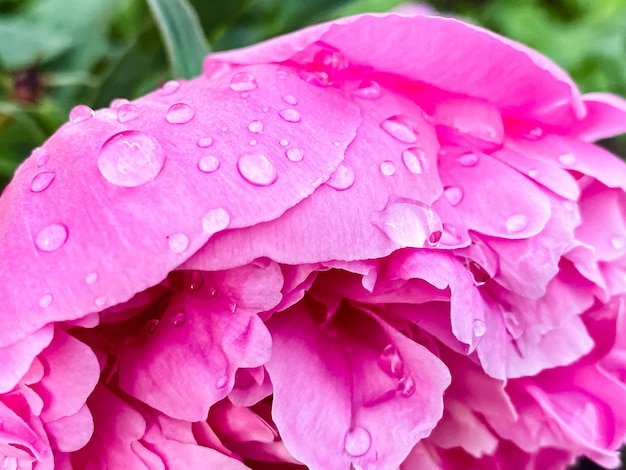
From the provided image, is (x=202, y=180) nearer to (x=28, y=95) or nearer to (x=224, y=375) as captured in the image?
(x=224, y=375)

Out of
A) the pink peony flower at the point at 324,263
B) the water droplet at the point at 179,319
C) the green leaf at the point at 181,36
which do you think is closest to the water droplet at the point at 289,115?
the pink peony flower at the point at 324,263

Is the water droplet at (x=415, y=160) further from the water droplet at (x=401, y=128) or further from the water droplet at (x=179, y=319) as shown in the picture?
the water droplet at (x=179, y=319)

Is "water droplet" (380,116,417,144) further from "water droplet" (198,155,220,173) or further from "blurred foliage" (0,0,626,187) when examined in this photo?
"blurred foliage" (0,0,626,187)

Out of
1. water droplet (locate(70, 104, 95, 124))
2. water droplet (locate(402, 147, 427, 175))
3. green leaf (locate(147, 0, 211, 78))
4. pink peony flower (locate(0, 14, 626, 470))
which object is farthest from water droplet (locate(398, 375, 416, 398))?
green leaf (locate(147, 0, 211, 78))

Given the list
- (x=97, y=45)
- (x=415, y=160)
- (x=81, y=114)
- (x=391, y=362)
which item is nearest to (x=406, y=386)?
(x=391, y=362)

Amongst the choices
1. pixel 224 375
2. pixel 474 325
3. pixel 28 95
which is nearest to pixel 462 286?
pixel 474 325

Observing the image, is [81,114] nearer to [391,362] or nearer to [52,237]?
[52,237]
